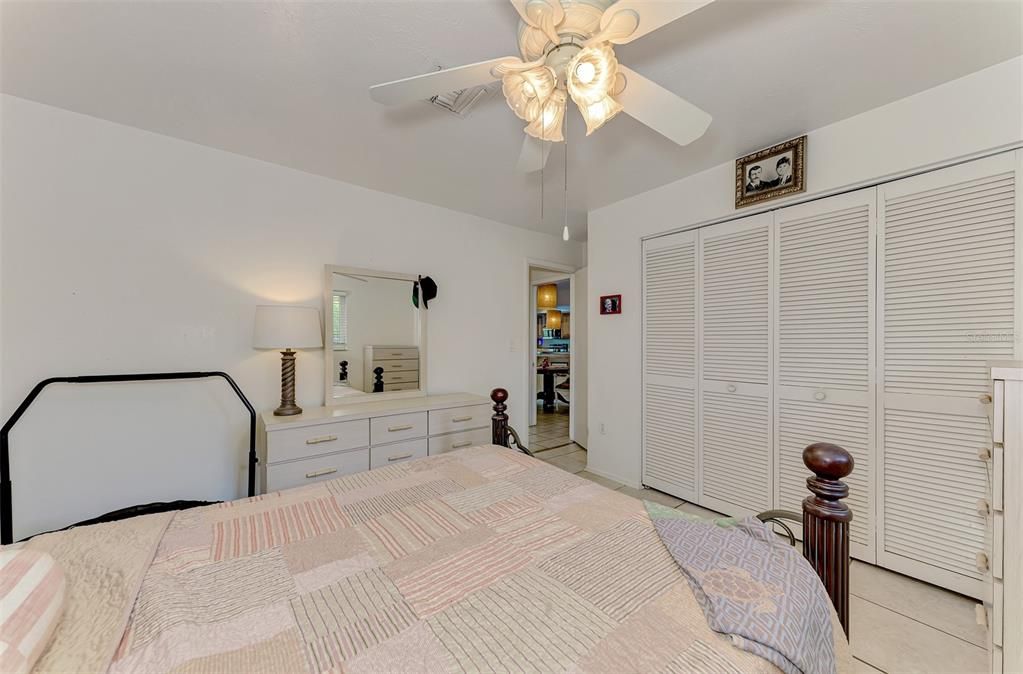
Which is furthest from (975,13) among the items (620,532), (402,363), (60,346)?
(60,346)

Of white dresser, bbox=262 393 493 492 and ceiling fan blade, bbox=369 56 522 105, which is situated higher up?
ceiling fan blade, bbox=369 56 522 105

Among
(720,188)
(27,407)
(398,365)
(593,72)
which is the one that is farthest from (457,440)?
(720,188)

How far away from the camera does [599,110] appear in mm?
1224

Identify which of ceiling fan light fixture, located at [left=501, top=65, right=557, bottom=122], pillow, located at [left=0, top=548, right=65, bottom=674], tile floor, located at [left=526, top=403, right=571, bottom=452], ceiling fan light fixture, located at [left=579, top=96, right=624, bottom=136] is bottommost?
tile floor, located at [left=526, top=403, right=571, bottom=452]

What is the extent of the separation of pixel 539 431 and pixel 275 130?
410 centimetres

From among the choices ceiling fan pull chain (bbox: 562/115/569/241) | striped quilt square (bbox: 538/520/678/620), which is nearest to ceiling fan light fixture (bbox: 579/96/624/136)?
ceiling fan pull chain (bbox: 562/115/569/241)

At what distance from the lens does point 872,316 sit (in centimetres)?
198

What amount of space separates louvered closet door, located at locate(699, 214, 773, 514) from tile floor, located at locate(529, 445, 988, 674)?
0.60 m

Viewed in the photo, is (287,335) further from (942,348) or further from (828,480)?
(942,348)

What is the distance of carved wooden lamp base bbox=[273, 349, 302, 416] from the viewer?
237 centimetres

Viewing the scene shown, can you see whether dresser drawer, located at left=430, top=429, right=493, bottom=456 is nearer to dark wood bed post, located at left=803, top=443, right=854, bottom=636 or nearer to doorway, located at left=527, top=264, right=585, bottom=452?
doorway, located at left=527, top=264, right=585, bottom=452

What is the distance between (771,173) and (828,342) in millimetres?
1059

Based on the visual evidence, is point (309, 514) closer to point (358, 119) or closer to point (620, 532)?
point (620, 532)

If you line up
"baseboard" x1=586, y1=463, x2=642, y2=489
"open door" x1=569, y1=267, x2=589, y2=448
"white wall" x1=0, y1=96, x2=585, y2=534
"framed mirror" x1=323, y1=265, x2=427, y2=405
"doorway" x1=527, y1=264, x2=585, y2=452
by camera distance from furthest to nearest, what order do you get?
"doorway" x1=527, y1=264, x2=585, y2=452 → "open door" x1=569, y1=267, x2=589, y2=448 → "baseboard" x1=586, y1=463, x2=642, y2=489 → "framed mirror" x1=323, y1=265, x2=427, y2=405 → "white wall" x1=0, y1=96, x2=585, y2=534
